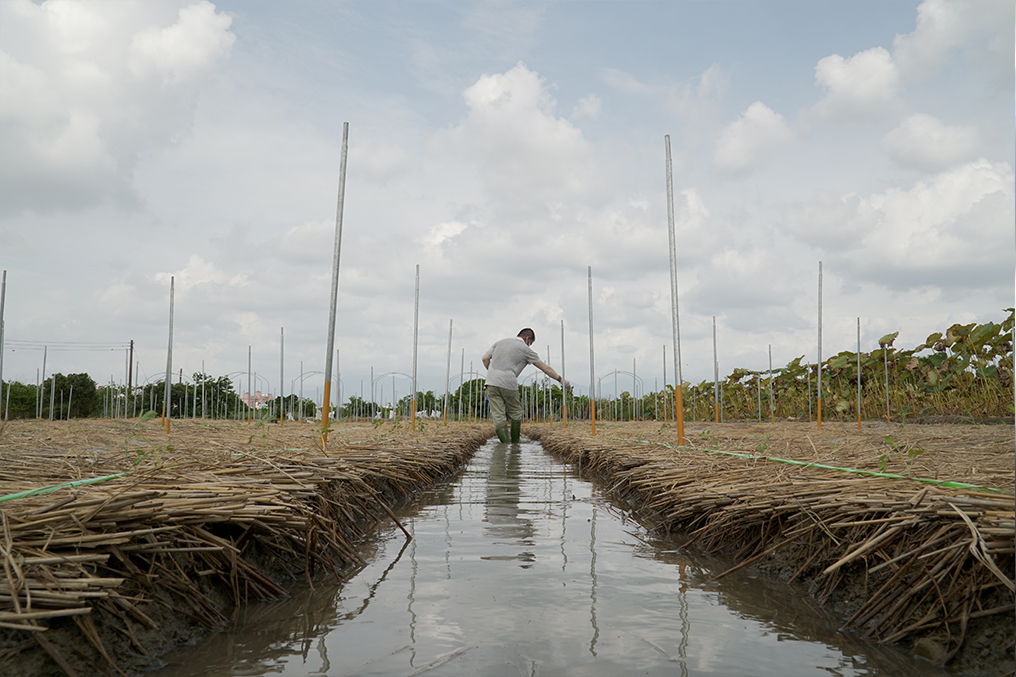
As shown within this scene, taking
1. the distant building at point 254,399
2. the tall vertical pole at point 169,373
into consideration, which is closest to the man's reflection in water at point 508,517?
the tall vertical pole at point 169,373

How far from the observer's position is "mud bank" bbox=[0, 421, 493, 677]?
1480 mm

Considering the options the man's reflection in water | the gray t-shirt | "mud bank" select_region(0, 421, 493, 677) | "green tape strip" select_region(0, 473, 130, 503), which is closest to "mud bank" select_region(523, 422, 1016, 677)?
the man's reflection in water

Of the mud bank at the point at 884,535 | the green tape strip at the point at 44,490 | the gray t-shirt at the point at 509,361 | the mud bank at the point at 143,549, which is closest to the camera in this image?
the mud bank at the point at 143,549

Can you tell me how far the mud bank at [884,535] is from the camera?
1.65 metres

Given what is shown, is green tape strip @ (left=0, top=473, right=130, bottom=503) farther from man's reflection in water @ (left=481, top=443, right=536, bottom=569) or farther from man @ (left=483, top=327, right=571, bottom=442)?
man @ (left=483, top=327, right=571, bottom=442)

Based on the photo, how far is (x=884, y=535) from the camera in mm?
1940

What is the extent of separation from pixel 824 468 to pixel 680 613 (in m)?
1.66

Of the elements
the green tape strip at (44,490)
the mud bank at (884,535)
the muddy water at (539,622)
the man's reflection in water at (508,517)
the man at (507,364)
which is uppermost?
the man at (507,364)

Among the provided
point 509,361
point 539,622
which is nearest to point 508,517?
point 539,622

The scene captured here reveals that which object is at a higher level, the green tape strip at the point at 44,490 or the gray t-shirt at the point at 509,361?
the gray t-shirt at the point at 509,361

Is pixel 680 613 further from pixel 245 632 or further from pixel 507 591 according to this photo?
pixel 245 632

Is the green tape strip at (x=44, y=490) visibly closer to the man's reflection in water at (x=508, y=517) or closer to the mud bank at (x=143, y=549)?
the mud bank at (x=143, y=549)

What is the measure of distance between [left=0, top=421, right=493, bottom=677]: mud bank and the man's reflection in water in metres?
0.75

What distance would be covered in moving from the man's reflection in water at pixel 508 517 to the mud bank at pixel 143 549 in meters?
0.75
